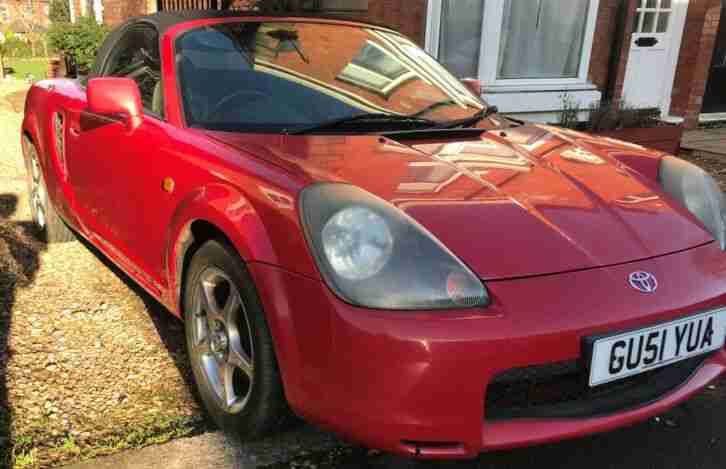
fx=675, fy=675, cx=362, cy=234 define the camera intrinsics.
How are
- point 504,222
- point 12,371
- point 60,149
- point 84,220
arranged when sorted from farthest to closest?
point 60,149
point 84,220
point 12,371
point 504,222

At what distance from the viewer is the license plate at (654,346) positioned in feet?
5.95

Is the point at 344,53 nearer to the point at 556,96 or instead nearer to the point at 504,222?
the point at 504,222

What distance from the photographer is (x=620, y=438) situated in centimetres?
240

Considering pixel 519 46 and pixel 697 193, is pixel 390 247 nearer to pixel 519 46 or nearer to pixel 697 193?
pixel 697 193

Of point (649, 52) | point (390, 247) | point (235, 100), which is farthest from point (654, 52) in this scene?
point (390, 247)

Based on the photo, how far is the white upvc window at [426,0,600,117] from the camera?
7.54 meters

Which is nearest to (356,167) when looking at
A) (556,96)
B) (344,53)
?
(344,53)

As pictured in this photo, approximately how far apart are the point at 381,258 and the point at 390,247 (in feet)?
0.14

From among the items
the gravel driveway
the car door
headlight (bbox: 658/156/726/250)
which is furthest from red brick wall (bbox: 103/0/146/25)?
headlight (bbox: 658/156/726/250)

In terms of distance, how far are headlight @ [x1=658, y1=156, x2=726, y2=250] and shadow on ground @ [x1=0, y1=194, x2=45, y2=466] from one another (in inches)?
98.8

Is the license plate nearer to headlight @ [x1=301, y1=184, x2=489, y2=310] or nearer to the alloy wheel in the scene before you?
headlight @ [x1=301, y1=184, x2=489, y2=310]

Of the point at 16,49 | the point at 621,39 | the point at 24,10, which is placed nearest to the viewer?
the point at 621,39

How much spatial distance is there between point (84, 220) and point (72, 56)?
883 cm

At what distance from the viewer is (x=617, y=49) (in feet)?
27.9
